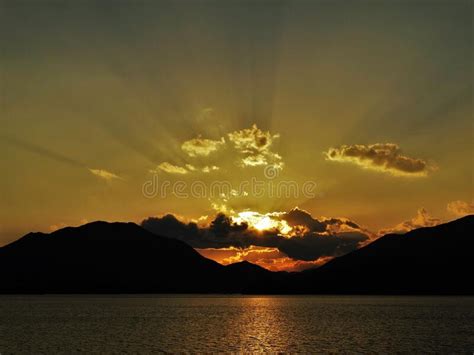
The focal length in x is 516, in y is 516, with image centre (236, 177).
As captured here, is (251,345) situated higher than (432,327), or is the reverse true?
(432,327)

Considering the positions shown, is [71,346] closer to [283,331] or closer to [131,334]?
[131,334]

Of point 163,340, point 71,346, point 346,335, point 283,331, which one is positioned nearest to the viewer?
point 71,346

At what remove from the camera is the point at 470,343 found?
327ft

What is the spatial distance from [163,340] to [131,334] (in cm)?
1829

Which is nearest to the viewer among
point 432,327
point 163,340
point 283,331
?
point 163,340

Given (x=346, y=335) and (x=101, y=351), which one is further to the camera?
(x=346, y=335)

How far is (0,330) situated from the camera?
438ft

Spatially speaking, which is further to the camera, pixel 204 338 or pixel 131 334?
pixel 131 334

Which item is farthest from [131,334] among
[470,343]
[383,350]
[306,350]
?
Answer: [470,343]

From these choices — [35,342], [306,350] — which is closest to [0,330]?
[35,342]

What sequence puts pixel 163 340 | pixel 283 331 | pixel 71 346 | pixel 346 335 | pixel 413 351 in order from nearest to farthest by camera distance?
pixel 413 351, pixel 71 346, pixel 163 340, pixel 346 335, pixel 283 331

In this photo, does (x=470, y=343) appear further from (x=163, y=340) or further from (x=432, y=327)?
(x=163, y=340)

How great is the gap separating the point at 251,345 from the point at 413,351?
29.9 meters

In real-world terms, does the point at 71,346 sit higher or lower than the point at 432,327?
lower
